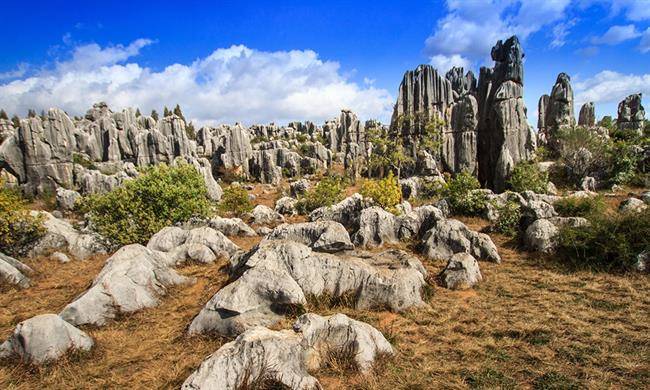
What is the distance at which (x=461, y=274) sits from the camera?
10672 mm

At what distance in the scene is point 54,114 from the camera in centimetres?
4278

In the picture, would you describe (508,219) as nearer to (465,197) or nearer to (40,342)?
(465,197)

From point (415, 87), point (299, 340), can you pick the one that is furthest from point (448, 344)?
point (415, 87)

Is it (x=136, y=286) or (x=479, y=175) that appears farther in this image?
(x=479, y=175)

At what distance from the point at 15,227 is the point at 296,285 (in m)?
14.6

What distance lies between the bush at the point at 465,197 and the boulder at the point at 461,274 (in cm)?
909

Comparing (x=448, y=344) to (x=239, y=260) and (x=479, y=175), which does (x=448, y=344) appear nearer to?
(x=239, y=260)

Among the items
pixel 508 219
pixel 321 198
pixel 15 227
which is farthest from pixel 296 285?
pixel 321 198

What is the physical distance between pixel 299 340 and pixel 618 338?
6.97 meters

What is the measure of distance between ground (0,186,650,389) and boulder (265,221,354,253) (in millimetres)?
3251

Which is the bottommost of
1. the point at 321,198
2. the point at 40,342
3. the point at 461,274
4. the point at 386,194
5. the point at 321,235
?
the point at 461,274

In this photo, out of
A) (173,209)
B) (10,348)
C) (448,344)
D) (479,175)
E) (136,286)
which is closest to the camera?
(10,348)

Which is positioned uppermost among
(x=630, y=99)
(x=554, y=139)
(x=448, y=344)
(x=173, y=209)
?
(x=630, y=99)

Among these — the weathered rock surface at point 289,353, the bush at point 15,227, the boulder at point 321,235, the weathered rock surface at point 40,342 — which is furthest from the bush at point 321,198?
the weathered rock surface at point 40,342
